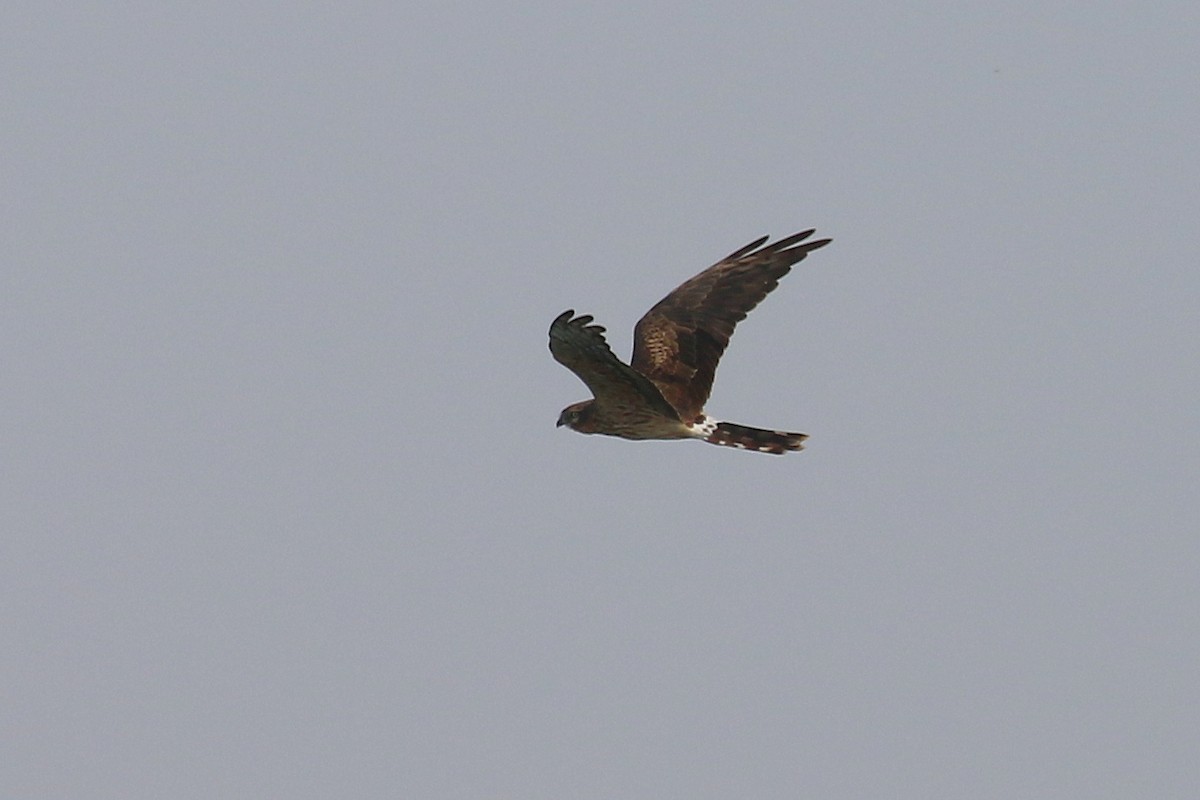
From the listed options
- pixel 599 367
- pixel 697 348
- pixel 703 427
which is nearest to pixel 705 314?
pixel 697 348

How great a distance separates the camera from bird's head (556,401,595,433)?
63.4 ft

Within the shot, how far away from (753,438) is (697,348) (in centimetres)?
116

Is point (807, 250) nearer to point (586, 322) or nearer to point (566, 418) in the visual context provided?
point (566, 418)

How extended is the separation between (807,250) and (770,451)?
2.15 meters

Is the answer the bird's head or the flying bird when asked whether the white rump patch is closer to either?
the flying bird

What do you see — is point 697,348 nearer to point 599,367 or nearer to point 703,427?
point 703,427

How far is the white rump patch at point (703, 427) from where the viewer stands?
64.5 ft

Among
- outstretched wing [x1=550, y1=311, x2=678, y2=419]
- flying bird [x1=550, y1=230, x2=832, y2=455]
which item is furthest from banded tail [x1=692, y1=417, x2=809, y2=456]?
outstretched wing [x1=550, y1=311, x2=678, y2=419]

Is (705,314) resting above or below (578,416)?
above

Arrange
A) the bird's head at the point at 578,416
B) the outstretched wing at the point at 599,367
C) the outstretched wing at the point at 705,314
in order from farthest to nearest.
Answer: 1. the outstretched wing at the point at 705,314
2. the bird's head at the point at 578,416
3. the outstretched wing at the point at 599,367

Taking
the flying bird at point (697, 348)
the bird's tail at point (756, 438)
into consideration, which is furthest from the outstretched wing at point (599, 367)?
the bird's tail at point (756, 438)

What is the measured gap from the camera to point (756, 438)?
781 inches

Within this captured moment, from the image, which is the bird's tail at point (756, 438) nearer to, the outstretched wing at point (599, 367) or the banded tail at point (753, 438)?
the banded tail at point (753, 438)

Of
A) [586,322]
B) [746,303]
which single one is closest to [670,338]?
[746,303]
